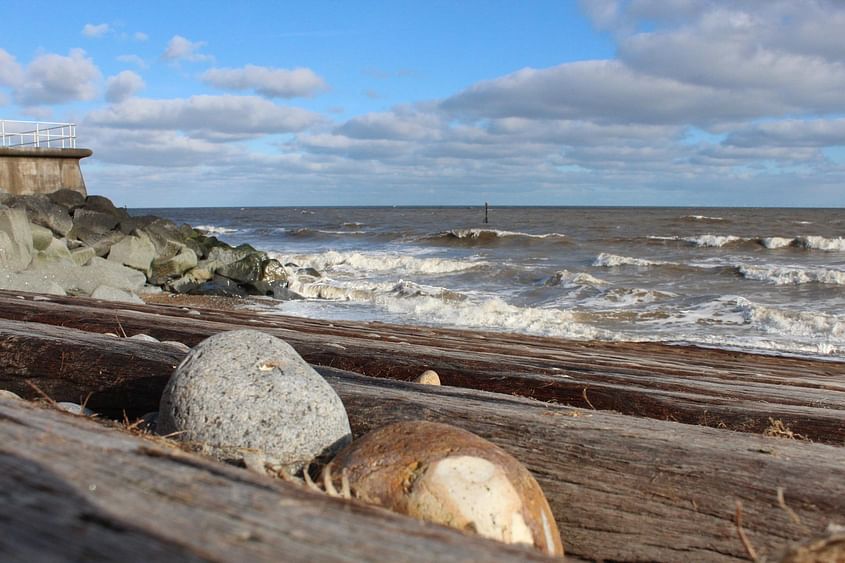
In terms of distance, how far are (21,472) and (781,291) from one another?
62.5 ft

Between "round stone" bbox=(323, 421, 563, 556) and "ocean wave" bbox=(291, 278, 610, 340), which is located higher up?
"round stone" bbox=(323, 421, 563, 556)

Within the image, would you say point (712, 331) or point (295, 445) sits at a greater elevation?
point (295, 445)

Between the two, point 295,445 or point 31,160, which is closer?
point 295,445

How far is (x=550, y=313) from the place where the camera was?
43.7 feet

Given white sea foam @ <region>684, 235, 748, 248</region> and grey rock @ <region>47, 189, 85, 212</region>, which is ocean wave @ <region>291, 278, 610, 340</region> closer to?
grey rock @ <region>47, 189, 85, 212</region>

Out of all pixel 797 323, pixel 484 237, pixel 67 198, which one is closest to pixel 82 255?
pixel 67 198

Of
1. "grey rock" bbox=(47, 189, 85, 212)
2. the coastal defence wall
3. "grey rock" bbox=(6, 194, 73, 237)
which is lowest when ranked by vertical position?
"grey rock" bbox=(6, 194, 73, 237)

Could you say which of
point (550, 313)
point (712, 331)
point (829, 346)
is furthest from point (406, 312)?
point (829, 346)

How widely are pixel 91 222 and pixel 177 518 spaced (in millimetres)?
19803

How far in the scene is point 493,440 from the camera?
279 cm

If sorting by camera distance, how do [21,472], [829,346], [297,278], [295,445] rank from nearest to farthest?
[21,472]
[295,445]
[829,346]
[297,278]

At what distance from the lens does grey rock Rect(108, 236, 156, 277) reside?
17.3m

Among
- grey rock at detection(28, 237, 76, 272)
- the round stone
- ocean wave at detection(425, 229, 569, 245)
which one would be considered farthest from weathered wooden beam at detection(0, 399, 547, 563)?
ocean wave at detection(425, 229, 569, 245)

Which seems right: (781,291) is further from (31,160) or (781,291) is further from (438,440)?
(31,160)
